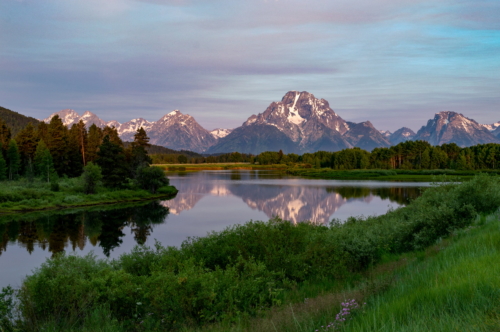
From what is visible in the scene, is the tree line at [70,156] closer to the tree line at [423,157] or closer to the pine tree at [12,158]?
the pine tree at [12,158]

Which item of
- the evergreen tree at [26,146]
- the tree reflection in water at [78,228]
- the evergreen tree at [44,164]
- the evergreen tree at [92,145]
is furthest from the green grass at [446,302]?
the evergreen tree at [92,145]

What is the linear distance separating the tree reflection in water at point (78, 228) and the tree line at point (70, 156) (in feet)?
51.2

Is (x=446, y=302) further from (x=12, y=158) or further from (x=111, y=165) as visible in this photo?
(x=12, y=158)

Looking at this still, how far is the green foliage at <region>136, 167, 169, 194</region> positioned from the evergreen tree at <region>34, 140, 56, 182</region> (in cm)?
1740

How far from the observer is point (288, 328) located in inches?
258

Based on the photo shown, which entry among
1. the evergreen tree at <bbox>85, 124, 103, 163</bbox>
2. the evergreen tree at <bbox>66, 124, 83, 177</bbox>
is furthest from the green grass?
the evergreen tree at <bbox>85, 124, 103, 163</bbox>

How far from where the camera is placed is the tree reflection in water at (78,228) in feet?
97.1

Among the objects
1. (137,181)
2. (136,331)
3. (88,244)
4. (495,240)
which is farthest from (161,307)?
(137,181)

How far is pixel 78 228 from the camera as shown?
36156 millimetres

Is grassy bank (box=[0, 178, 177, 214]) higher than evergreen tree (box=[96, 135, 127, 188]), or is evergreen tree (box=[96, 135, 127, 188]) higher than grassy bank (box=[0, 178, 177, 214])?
evergreen tree (box=[96, 135, 127, 188])

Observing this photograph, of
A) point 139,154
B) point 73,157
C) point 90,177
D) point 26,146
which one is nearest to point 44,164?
point 26,146

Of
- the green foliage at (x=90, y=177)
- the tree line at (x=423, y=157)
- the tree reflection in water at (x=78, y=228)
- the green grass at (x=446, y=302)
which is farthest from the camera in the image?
the tree line at (x=423, y=157)

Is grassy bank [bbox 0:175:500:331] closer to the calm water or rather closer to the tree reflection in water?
the calm water

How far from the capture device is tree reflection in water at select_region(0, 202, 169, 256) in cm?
2959
